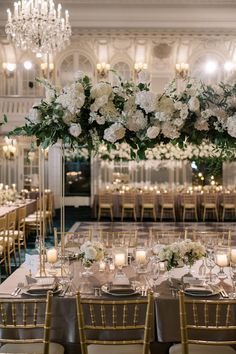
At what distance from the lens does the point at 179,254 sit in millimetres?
3744

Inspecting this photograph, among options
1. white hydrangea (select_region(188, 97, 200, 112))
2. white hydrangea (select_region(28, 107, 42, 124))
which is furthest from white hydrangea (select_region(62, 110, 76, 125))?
white hydrangea (select_region(188, 97, 200, 112))

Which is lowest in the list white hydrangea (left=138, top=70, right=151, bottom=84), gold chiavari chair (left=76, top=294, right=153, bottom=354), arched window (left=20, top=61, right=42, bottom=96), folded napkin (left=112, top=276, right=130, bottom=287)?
gold chiavari chair (left=76, top=294, right=153, bottom=354)

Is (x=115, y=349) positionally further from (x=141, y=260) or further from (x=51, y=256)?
(x=51, y=256)

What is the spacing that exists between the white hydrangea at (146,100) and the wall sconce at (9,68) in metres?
14.6

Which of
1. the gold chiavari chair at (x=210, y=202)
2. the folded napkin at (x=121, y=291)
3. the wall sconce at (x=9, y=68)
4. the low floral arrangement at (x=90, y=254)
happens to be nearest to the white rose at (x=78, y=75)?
the low floral arrangement at (x=90, y=254)

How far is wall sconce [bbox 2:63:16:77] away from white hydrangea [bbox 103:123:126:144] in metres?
14.6

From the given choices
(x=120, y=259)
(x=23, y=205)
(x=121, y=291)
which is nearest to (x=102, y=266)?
(x=120, y=259)

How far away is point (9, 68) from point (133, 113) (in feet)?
47.9

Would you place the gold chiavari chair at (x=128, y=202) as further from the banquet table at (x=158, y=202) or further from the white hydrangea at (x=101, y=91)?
the white hydrangea at (x=101, y=91)

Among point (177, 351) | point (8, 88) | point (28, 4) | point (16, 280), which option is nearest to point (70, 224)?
point (28, 4)

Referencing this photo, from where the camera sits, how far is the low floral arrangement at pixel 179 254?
12.3 feet

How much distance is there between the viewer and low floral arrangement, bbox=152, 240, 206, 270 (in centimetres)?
375

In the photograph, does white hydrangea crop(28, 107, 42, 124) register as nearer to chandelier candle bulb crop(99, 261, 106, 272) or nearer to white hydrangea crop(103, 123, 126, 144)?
white hydrangea crop(103, 123, 126, 144)

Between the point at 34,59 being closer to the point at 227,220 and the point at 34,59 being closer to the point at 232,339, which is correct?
the point at 227,220
